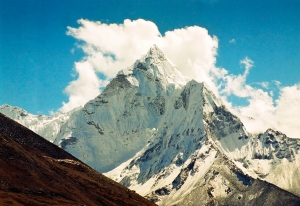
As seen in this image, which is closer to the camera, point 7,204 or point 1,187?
point 7,204

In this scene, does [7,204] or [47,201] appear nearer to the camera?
[7,204]

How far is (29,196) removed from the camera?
194 meters

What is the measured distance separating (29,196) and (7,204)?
22510 mm

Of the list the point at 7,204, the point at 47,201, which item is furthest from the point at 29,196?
the point at 7,204

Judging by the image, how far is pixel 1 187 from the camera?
189 m

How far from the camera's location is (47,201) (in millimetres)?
198000

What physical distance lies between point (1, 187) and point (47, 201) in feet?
61.1

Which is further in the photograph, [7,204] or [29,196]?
[29,196]

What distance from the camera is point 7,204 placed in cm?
17162

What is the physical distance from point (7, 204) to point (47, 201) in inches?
1095

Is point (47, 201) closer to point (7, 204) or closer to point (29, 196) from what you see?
point (29, 196)
